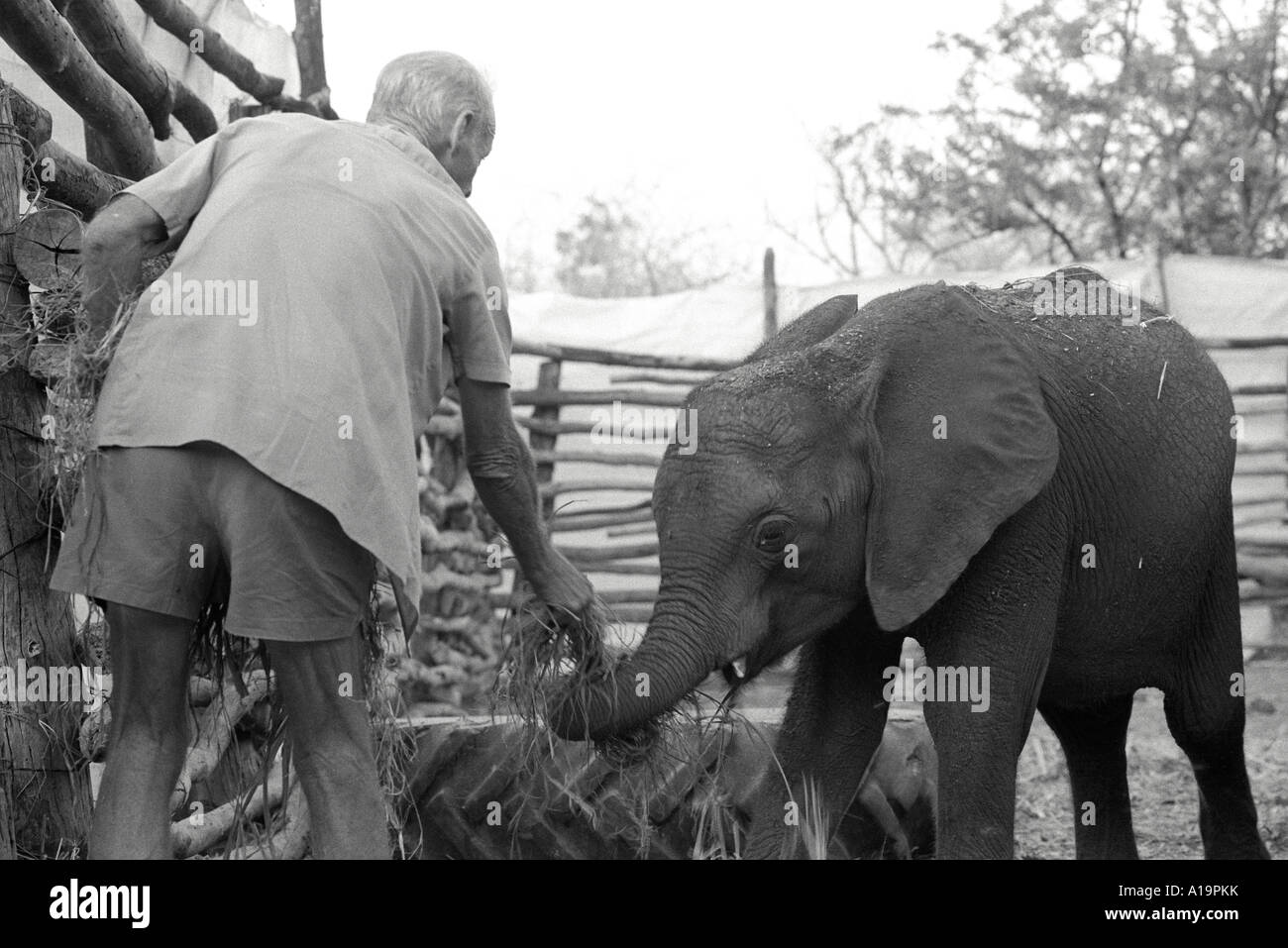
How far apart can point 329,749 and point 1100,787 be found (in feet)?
9.54

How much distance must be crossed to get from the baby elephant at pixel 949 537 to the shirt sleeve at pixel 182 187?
1.35 metres

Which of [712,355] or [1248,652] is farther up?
[712,355]

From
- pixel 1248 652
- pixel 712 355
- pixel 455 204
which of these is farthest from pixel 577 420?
pixel 455 204

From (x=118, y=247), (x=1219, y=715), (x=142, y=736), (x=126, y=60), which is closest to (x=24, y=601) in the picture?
(x=142, y=736)

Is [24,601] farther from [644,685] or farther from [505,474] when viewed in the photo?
[644,685]

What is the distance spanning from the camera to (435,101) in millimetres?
3650

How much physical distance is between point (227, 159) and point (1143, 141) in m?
15.6

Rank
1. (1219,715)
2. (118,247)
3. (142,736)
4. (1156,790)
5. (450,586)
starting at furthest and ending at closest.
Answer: (450,586) → (1156,790) → (1219,715) → (118,247) → (142,736)

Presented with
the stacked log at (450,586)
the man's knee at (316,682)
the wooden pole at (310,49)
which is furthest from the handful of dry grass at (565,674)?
the stacked log at (450,586)

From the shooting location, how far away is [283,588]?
10.4 feet

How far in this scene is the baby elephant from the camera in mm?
3965
